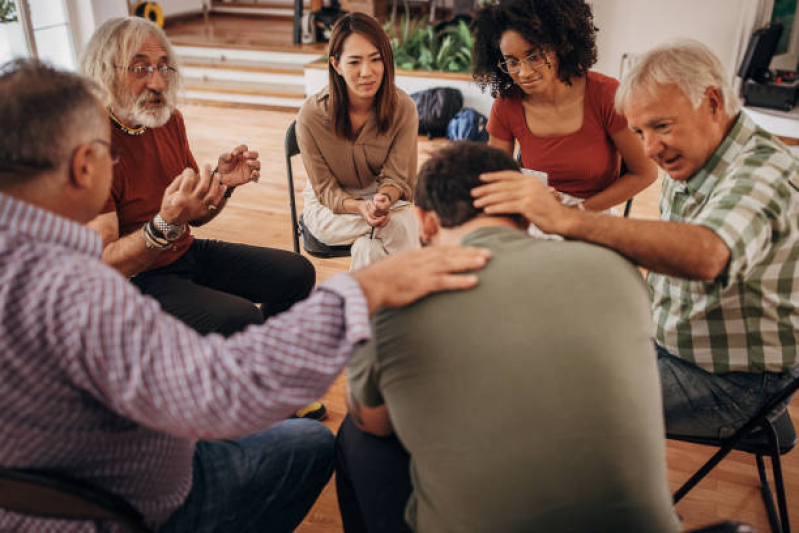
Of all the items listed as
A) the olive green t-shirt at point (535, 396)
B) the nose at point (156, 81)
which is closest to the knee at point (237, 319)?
the nose at point (156, 81)

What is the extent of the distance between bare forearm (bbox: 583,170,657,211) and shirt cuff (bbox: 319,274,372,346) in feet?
4.79

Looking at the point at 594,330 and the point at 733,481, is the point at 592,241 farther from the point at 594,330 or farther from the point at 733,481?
the point at 733,481

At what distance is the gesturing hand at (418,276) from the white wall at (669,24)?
208 inches

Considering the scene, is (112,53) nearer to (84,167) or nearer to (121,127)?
(121,127)

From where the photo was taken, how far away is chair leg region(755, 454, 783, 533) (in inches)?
69.0

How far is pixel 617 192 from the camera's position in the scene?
2133 millimetres

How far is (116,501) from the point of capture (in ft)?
3.20

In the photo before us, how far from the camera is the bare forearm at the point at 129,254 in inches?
67.9

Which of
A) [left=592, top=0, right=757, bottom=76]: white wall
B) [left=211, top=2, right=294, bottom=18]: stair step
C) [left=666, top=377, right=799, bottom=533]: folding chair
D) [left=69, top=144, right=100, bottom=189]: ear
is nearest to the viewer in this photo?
[left=69, top=144, right=100, bottom=189]: ear

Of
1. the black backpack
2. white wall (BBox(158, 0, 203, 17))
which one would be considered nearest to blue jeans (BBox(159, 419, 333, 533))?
the black backpack

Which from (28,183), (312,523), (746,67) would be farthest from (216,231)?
(746,67)

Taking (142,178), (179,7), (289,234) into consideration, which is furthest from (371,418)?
(179,7)

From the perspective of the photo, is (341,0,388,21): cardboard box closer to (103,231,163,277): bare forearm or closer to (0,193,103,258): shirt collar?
(103,231,163,277): bare forearm

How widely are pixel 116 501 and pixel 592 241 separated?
38.8 inches
